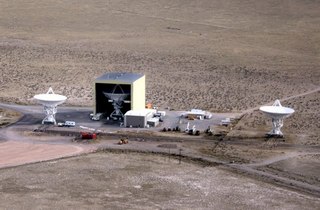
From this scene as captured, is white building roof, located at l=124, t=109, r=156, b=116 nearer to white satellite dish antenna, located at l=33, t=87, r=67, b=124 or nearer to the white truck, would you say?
the white truck

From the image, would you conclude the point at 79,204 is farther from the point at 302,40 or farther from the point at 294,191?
the point at 302,40

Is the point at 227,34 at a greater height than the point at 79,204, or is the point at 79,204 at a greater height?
the point at 227,34

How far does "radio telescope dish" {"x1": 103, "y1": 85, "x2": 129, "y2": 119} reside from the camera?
3639 inches

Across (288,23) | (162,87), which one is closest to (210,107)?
(162,87)

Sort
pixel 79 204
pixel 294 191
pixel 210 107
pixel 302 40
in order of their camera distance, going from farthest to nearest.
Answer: pixel 302 40, pixel 210 107, pixel 294 191, pixel 79 204

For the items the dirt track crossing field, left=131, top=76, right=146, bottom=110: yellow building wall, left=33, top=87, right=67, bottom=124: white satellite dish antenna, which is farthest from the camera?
left=131, top=76, right=146, bottom=110: yellow building wall

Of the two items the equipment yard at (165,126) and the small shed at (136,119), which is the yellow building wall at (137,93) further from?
the small shed at (136,119)

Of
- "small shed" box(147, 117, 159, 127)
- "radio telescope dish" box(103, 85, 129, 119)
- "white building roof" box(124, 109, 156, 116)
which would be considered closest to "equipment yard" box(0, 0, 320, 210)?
"radio telescope dish" box(103, 85, 129, 119)

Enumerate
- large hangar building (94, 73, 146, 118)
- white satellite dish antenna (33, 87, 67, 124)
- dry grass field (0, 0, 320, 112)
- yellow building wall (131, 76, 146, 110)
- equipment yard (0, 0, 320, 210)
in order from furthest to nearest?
1. dry grass field (0, 0, 320, 112)
2. large hangar building (94, 73, 146, 118)
3. yellow building wall (131, 76, 146, 110)
4. white satellite dish antenna (33, 87, 67, 124)
5. equipment yard (0, 0, 320, 210)

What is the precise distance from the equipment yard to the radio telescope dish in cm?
32

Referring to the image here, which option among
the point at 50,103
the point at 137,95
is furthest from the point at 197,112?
the point at 50,103

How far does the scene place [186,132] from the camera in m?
87.2

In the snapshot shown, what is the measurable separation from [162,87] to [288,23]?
9030cm

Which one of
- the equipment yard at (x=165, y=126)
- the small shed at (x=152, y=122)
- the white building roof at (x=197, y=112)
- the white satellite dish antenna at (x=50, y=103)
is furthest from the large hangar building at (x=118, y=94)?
the white building roof at (x=197, y=112)
